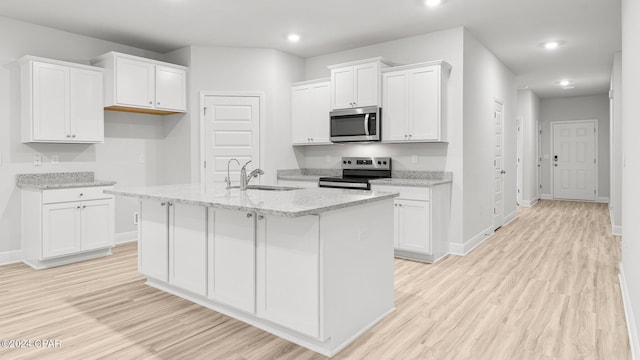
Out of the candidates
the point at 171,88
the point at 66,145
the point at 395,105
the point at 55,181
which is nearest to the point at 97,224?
the point at 55,181

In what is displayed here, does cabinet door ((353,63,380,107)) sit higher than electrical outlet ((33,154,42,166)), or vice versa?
cabinet door ((353,63,380,107))

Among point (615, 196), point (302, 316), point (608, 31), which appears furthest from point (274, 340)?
point (615, 196)

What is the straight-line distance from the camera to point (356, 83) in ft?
16.9

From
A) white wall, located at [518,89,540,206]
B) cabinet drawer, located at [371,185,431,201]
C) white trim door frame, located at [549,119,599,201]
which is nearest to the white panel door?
white trim door frame, located at [549,119,599,201]

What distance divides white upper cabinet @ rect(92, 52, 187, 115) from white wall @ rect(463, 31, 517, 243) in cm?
366

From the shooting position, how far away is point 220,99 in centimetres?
558

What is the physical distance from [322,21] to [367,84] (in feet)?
3.06

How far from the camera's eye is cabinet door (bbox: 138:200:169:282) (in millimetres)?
3334

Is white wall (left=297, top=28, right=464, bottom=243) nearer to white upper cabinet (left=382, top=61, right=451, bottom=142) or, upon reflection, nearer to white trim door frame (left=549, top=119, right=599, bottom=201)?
white upper cabinet (left=382, top=61, right=451, bottom=142)

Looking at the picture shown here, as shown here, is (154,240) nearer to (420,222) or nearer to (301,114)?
(420,222)

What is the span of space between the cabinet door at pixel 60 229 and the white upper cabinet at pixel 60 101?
30.9 inches

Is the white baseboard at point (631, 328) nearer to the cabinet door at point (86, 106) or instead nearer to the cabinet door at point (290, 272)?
the cabinet door at point (290, 272)

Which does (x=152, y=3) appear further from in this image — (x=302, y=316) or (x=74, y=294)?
(x=302, y=316)

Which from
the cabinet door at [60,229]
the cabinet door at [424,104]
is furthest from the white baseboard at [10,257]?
the cabinet door at [424,104]
